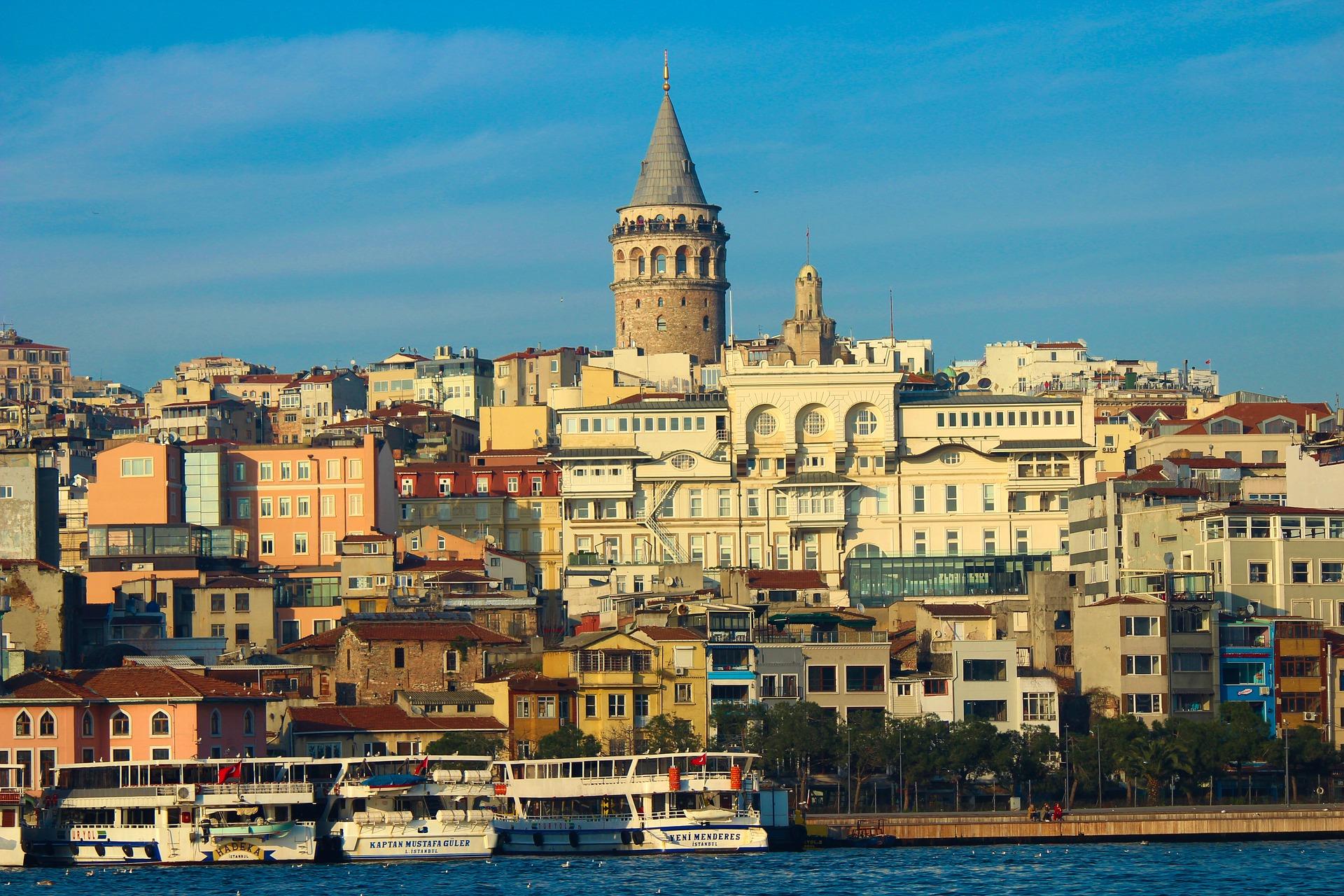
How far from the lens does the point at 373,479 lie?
120500 mm

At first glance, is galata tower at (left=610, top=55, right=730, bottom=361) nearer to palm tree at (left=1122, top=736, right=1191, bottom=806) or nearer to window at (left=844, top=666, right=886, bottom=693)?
window at (left=844, top=666, right=886, bottom=693)

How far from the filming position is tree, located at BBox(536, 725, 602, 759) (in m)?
81.2

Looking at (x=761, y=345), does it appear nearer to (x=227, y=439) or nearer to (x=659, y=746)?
(x=227, y=439)

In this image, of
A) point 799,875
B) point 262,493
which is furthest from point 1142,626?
point 262,493

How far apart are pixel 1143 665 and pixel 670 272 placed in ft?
250

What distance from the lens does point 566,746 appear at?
8156cm

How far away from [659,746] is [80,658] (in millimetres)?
21426

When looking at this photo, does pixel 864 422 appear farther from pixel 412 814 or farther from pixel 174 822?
pixel 174 822

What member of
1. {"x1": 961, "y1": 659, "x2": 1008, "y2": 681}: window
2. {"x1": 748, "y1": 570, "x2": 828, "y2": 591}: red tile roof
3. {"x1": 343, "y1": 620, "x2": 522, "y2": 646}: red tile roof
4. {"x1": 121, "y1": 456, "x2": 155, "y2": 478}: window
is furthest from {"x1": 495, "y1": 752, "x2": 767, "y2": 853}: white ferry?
{"x1": 121, "y1": 456, "x2": 155, "y2": 478}: window

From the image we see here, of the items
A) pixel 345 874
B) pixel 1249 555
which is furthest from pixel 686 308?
pixel 345 874

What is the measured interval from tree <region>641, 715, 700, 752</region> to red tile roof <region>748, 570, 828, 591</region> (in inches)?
861

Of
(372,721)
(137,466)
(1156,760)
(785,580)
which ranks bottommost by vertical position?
(1156,760)

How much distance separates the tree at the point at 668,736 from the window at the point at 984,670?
33.3 feet

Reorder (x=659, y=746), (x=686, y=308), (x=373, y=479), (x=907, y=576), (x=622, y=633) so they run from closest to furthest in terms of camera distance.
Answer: (x=659, y=746) → (x=622, y=633) → (x=907, y=576) → (x=373, y=479) → (x=686, y=308)
